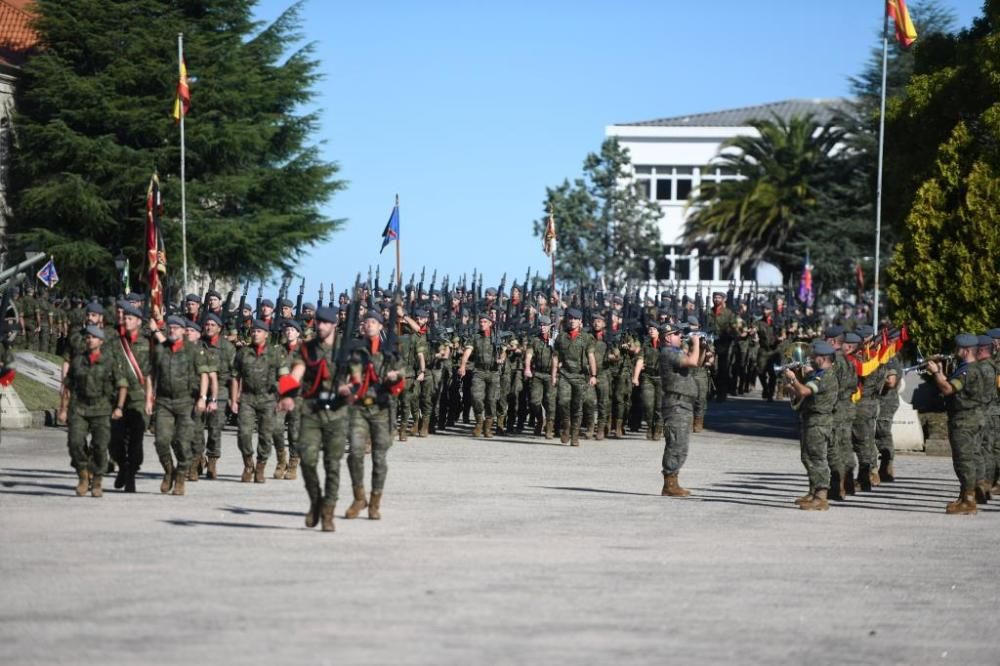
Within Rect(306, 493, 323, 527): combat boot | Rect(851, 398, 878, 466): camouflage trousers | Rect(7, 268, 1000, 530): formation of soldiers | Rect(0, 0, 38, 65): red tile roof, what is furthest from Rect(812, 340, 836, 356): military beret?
Rect(0, 0, 38, 65): red tile roof

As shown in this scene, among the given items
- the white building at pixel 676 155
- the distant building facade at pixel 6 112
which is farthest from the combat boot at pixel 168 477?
the white building at pixel 676 155

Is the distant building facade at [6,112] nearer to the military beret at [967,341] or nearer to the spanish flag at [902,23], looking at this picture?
the spanish flag at [902,23]

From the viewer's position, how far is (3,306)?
19516mm

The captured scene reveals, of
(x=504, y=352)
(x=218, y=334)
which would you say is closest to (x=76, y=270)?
(x=504, y=352)

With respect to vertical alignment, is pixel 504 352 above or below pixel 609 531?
above

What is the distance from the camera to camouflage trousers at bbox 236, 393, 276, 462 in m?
20.1

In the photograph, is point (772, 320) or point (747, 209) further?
point (747, 209)

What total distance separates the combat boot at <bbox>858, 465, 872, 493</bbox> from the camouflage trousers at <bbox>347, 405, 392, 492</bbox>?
654 cm

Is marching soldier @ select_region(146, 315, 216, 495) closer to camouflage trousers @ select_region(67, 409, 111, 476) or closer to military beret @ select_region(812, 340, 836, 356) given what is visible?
camouflage trousers @ select_region(67, 409, 111, 476)

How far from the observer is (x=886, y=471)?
875 inches

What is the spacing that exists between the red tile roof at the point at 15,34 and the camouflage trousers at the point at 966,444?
4449cm

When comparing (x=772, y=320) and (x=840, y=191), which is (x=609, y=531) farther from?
(x=840, y=191)

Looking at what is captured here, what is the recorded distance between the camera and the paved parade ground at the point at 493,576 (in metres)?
9.87

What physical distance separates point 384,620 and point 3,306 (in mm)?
10196
